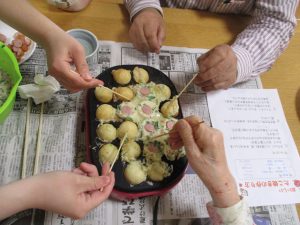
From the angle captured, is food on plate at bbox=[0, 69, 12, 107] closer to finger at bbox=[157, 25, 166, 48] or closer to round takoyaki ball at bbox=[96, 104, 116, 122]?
round takoyaki ball at bbox=[96, 104, 116, 122]

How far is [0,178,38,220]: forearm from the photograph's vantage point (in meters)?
0.53

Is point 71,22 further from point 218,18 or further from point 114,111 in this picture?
point 218,18

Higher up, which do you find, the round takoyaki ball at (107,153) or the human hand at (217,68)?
the human hand at (217,68)

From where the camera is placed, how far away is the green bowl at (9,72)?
0.75 m

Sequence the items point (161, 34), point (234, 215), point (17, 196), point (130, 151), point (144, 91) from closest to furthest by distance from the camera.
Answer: point (17, 196) → point (234, 215) → point (130, 151) → point (144, 91) → point (161, 34)

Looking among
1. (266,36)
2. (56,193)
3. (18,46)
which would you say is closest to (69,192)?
(56,193)

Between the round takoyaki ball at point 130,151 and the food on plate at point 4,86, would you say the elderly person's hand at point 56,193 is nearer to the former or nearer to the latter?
the round takoyaki ball at point 130,151

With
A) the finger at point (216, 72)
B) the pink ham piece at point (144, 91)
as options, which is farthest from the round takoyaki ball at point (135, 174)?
the finger at point (216, 72)

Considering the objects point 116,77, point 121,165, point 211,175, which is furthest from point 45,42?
point 211,175

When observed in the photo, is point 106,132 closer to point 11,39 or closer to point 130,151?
point 130,151

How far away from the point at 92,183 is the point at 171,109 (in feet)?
1.03

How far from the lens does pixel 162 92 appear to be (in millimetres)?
854

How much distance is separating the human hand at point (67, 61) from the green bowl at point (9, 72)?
0.46 ft

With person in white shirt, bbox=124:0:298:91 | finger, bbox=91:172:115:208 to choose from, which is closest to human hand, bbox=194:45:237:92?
person in white shirt, bbox=124:0:298:91
